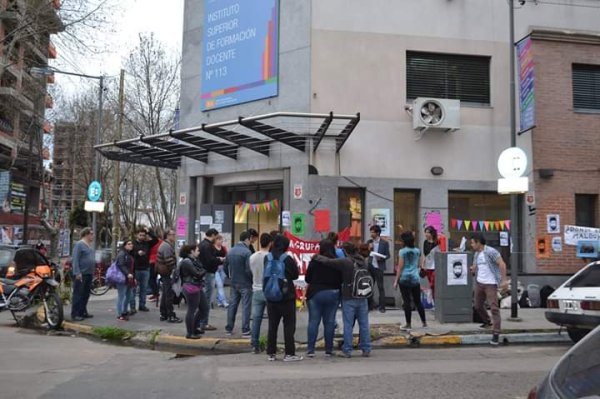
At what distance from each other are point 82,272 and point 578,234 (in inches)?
479

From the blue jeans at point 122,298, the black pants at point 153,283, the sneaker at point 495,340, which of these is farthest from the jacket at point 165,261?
the sneaker at point 495,340

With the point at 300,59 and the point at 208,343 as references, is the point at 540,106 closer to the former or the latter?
the point at 300,59

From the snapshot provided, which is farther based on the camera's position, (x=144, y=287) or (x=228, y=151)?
(x=228, y=151)

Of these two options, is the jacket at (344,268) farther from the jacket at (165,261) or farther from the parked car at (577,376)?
the parked car at (577,376)

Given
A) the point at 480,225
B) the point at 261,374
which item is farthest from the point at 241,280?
the point at 480,225

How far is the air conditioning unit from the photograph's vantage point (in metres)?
14.2

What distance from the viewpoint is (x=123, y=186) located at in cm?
3866

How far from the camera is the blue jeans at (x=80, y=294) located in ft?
37.5

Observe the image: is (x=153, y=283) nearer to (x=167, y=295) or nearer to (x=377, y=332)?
(x=167, y=295)

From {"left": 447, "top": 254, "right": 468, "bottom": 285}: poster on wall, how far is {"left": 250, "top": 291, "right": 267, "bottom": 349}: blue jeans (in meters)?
4.28

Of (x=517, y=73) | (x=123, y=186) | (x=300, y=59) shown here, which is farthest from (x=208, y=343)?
(x=123, y=186)

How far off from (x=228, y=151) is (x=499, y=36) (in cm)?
824

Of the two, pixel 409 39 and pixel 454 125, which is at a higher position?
pixel 409 39

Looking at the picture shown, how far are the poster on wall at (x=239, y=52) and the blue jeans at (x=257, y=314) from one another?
24.2 feet
